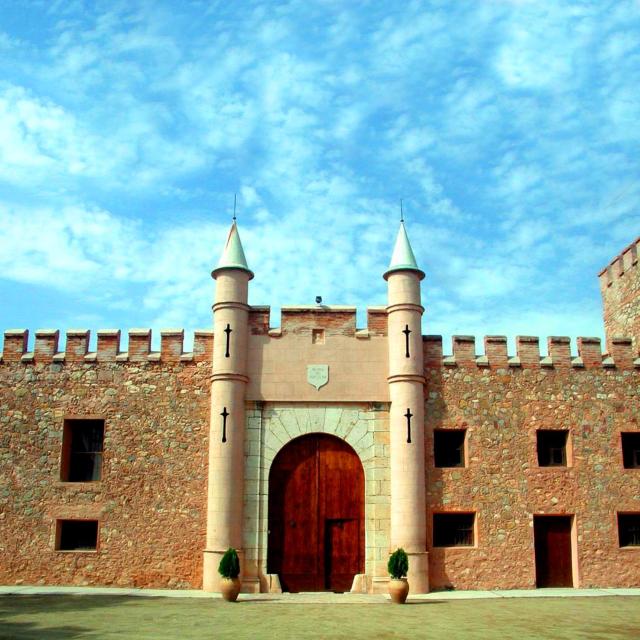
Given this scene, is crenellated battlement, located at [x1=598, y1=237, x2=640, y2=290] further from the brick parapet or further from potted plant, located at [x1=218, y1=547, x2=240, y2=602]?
potted plant, located at [x1=218, y1=547, x2=240, y2=602]

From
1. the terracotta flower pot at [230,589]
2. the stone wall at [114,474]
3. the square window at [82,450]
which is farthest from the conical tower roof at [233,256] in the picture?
the terracotta flower pot at [230,589]

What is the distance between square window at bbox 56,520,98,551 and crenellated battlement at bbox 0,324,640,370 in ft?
14.3

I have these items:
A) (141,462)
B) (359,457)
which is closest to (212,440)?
(141,462)

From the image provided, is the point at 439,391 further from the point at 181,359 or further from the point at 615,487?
the point at 181,359

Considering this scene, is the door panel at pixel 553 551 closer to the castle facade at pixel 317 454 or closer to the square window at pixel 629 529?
the castle facade at pixel 317 454

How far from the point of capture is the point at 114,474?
19.9 meters

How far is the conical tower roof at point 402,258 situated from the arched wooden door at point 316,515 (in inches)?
198

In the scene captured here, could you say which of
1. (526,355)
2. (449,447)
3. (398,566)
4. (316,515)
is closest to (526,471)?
(449,447)

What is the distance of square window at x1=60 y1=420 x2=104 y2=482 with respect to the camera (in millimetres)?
20328

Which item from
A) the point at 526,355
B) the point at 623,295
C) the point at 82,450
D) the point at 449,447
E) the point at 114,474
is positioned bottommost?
the point at 114,474

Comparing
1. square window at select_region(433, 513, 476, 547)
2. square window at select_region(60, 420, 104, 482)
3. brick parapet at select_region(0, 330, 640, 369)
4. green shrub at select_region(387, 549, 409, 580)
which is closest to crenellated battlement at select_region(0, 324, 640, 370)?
brick parapet at select_region(0, 330, 640, 369)

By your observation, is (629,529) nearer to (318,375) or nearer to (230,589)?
(318,375)

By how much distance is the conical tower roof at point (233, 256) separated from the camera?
20688 millimetres

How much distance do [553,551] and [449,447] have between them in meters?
3.86
